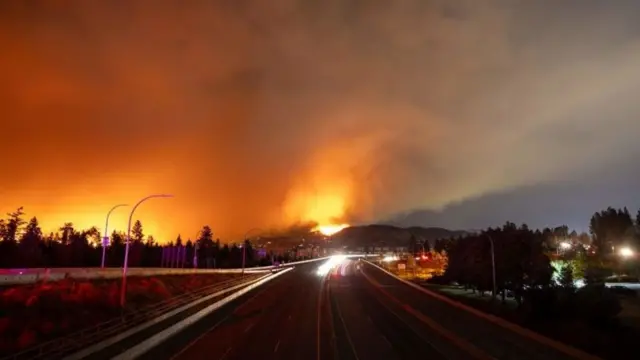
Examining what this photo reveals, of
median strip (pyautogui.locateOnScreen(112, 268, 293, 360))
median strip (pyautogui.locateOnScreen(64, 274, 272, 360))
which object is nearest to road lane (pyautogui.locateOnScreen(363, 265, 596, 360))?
median strip (pyautogui.locateOnScreen(112, 268, 293, 360))

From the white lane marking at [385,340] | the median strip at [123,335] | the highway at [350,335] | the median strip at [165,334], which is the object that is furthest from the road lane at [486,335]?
the median strip at [123,335]

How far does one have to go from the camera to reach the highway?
30.0 metres

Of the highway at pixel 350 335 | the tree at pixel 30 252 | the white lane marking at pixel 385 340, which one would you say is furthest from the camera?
the tree at pixel 30 252

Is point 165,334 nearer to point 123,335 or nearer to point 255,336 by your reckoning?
point 123,335

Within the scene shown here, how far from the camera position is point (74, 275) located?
63.1m

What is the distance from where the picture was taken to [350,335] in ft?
128

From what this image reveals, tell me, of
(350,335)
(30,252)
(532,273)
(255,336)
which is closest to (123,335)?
(255,336)

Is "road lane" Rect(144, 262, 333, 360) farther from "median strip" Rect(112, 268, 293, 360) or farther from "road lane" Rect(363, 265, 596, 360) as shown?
"road lane" Rect(363, 265, 596, 360)

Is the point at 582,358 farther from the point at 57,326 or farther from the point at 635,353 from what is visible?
the point at 57,326

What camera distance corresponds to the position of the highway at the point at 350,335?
30016mm

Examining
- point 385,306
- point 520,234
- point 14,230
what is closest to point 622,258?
point 520,234

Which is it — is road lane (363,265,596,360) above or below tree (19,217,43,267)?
below

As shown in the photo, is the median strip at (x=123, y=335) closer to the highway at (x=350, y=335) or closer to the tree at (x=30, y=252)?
the highway at (x=350, y=335)

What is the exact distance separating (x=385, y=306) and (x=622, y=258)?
95.5 meters
